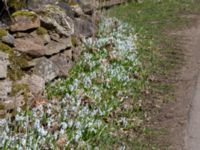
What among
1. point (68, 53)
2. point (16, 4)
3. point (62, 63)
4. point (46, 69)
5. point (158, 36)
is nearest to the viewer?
point (46, 69)

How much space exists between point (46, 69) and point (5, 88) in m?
1.40

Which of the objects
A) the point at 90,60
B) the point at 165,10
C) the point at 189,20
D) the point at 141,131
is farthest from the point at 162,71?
the point at 165,10

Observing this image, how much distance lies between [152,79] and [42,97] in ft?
9.94

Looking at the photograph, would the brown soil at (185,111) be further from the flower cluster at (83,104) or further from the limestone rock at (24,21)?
the limestone rock at (24,21)

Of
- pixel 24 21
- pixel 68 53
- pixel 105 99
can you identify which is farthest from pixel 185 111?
pixel 24 21

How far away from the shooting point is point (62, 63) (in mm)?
7973

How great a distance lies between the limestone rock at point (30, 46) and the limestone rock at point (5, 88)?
1032mm

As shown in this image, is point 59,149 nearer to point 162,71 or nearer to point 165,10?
point 162,71

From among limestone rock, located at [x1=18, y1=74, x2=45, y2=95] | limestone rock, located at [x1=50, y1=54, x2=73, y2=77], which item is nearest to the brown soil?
limestone rock, located at [x1=50, y1=54, x2=73, y2=77]

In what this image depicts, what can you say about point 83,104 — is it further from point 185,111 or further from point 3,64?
point 185,111

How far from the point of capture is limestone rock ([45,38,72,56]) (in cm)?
762

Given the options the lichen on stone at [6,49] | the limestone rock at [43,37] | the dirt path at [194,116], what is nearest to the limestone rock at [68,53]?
the limestone rock at [43,37]

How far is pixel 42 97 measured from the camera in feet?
21.6

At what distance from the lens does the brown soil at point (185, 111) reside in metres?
6.64
